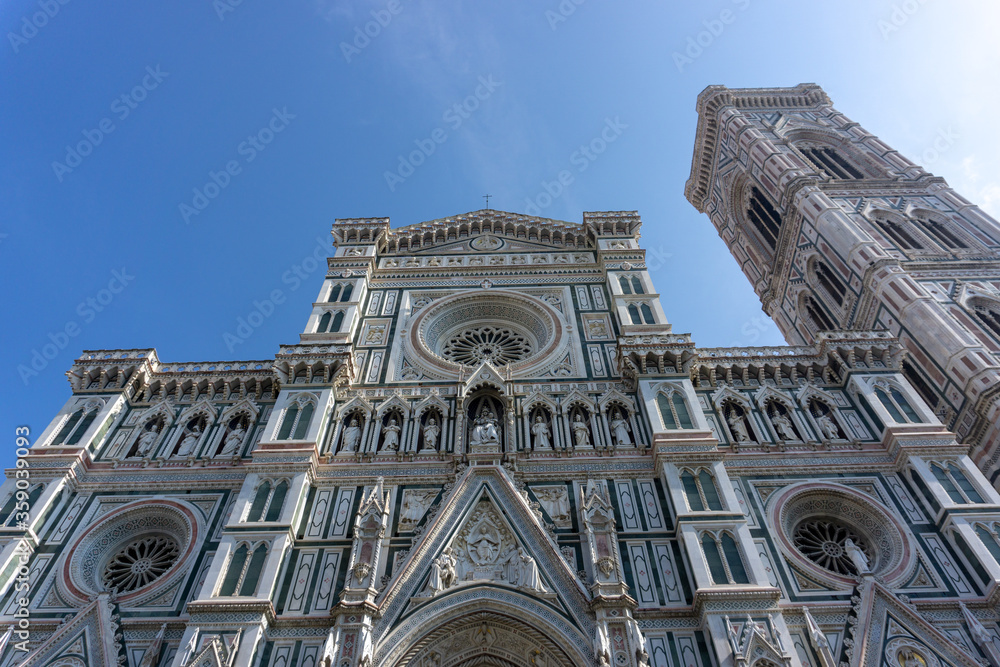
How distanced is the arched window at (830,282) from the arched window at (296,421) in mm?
18262

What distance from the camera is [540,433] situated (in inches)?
610

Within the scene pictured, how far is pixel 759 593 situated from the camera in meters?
11.5

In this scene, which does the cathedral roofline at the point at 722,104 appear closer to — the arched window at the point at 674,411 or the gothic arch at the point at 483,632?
the arched window at the point at 674,411

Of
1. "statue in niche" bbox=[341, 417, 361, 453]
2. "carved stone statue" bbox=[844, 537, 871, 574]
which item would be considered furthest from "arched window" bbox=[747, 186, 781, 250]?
"statue in niche" bbox=[341, 417, 361, 453]

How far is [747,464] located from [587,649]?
573cm

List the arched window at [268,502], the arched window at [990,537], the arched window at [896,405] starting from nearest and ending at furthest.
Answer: the arched window at [990,537] < the arched window at [268,502] < the arched window at [896,405]

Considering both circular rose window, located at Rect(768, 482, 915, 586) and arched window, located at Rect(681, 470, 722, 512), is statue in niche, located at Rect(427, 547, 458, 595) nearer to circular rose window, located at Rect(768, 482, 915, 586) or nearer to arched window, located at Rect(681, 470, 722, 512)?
arched window, located at Rect(681, 470, 722, 512)

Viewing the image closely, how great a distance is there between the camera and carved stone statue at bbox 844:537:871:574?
12.7 metres

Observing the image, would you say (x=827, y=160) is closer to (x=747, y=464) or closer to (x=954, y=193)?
(x=954, y=193)

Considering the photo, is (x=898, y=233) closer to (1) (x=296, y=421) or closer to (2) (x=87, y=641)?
(1) (x=296, y=421)

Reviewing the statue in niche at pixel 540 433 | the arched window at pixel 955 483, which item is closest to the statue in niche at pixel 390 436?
the statue in niche at pixel 540 433

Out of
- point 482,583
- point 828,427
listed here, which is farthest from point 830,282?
point 482,583

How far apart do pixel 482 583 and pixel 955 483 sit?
9.44 m

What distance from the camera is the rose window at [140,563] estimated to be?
1344 centimetres
